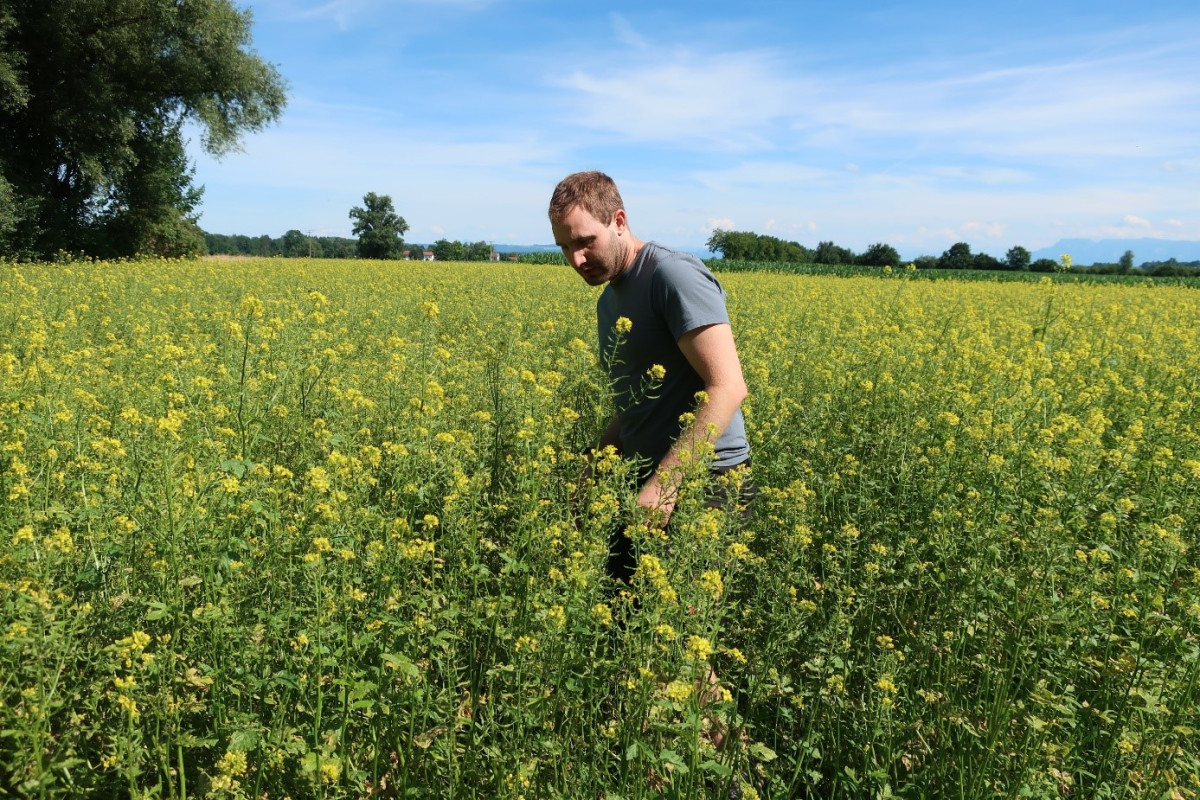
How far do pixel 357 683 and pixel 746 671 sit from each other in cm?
157

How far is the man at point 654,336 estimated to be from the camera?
9.57ft

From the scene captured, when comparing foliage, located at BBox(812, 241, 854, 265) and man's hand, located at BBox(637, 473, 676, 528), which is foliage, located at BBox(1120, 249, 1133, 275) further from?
man's hand, located at BBox(637, 473, 676, 528)

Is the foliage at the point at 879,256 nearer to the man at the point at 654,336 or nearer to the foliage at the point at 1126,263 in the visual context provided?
the foliage at the point at 1126,263

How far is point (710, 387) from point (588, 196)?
1.04 metres

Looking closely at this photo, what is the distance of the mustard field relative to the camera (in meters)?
1.95

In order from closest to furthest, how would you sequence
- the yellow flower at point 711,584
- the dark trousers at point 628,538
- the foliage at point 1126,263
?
the yellow flower at point 711,584 → the dark trousers at point 628,538 → the foliage at point 1126,263

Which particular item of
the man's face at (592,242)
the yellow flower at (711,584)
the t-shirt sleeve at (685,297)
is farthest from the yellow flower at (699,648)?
the man's face at (592,242)

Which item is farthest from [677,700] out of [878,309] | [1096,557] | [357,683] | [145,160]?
[145,160]

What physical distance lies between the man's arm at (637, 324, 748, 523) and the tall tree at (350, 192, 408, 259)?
91.9 metres

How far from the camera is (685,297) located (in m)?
2.99

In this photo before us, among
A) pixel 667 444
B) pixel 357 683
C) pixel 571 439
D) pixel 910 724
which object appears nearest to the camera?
pixel 357 683

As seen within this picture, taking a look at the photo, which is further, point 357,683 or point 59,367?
point 59,367

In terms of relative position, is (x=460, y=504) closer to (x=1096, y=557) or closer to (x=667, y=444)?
(x=667, y=444)

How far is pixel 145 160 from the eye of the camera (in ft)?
88.0
